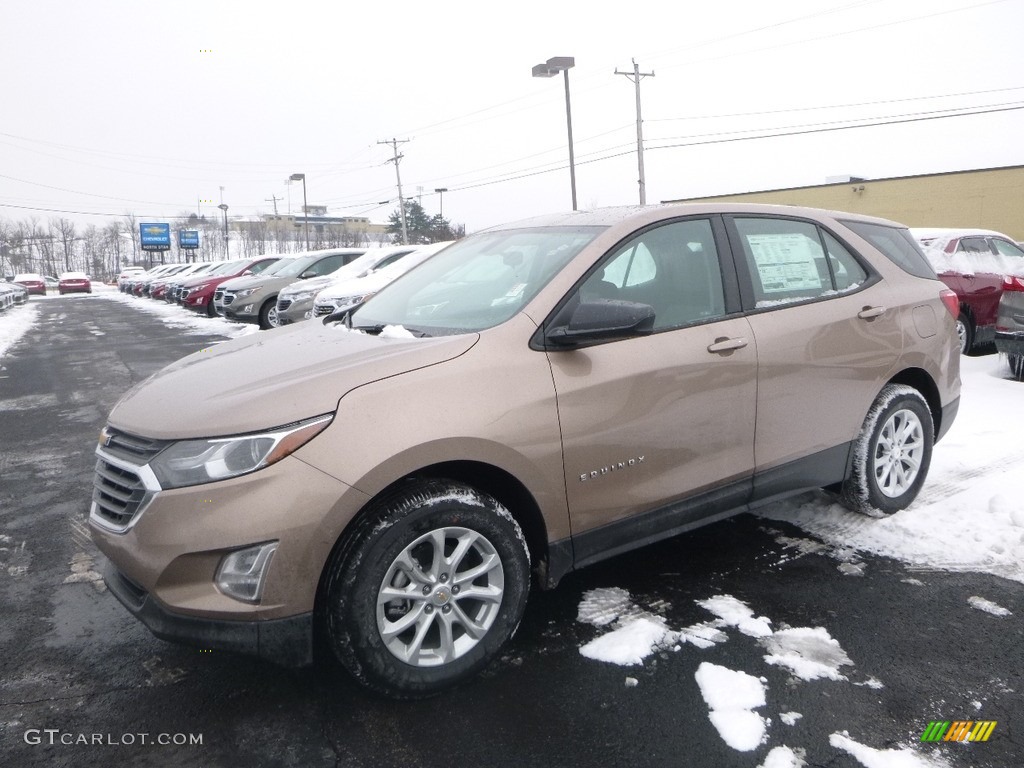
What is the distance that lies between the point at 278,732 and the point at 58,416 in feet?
21.6

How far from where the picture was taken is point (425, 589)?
8.57ft

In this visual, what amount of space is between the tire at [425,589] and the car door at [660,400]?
0.38 meters

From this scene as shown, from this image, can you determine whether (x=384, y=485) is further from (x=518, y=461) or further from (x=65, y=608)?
(x=65, y=608)

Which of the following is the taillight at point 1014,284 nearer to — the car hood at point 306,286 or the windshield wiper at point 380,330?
the windshield wiper at point 380,330

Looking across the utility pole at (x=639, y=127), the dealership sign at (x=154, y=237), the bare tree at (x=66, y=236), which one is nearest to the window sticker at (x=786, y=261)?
the utility pole at (x=639, y=127)

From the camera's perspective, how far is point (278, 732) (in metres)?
2.50

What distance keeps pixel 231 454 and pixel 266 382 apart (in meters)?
0.37

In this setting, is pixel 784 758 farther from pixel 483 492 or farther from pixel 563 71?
pixel 563 71

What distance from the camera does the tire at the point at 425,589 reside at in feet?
8.11

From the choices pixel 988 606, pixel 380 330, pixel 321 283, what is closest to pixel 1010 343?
pixel 988 606

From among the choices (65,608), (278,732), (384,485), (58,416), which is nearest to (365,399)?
(384,485)

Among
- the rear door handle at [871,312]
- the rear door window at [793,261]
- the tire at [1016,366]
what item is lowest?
the tire at [1016,366]

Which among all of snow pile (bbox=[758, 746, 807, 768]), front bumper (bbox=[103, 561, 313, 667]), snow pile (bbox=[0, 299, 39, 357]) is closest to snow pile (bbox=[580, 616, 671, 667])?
snow pile (bbox=[758, 746, 807, 768])

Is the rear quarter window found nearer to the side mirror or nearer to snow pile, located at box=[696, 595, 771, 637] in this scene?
the side mirror
